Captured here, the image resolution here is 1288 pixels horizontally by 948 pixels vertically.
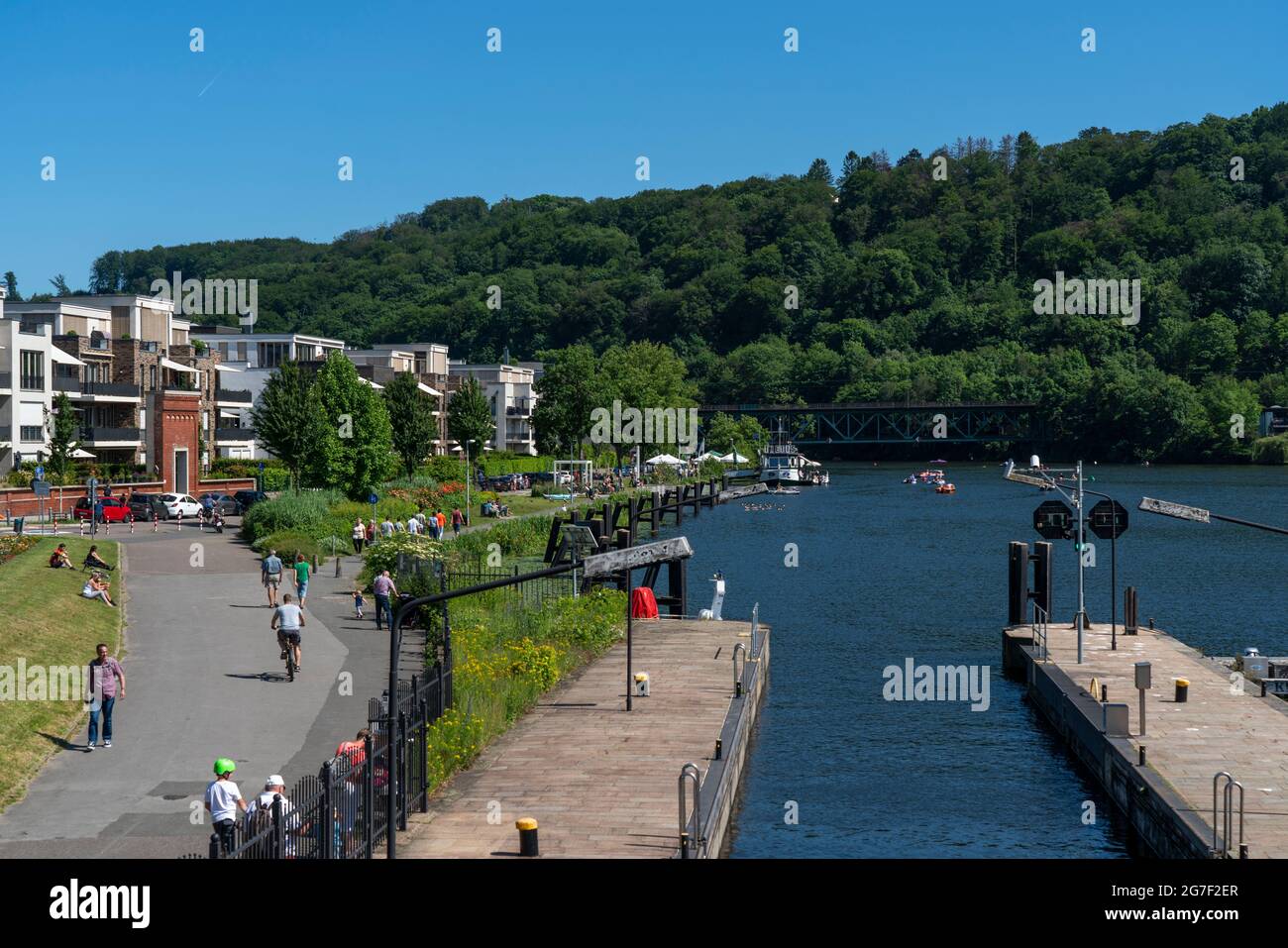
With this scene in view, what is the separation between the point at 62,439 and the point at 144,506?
23.2 ft

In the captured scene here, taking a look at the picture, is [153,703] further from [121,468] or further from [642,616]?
[121,468]

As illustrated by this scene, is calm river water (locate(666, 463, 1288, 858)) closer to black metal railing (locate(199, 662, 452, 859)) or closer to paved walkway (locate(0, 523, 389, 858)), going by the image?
black metal railing (locate(199, 662, 452, 859))

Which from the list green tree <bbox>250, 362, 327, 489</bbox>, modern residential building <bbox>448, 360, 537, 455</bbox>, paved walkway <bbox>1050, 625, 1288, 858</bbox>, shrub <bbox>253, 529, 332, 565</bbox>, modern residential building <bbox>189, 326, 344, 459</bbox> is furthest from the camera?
modern residential building <bbox>448, 360, 537, 455</bbox>

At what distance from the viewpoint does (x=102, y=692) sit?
26453 mm

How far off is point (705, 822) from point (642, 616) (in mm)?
23360

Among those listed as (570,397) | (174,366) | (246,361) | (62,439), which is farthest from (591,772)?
(246,361)

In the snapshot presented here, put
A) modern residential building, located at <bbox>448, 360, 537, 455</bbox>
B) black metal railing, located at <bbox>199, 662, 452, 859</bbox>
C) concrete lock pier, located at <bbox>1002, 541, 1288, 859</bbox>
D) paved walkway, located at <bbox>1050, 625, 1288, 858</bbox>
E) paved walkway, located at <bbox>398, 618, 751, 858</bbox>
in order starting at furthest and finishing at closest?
modern residential building, located at <bbox>448, 360, 537, 455</bbox>, paved walkway, located at <bbox>1050, 625, 1288, 858</bbox>, concrete lock pier, located at <bbox>1002, 541, 1288, 859</bbox>, paved walkway, located at <bbox>398, 618, 751, 858</bbox>, black metal railing, located at <bbox>199, 662, 452, 859</bbox>

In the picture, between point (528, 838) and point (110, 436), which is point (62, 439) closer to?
point (110, 436)

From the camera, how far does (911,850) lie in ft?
84.8

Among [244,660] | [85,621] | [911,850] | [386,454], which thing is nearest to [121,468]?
[386,454]

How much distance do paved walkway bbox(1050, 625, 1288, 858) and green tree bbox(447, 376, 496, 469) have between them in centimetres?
7912

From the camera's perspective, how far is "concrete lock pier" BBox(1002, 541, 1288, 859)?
2177cm

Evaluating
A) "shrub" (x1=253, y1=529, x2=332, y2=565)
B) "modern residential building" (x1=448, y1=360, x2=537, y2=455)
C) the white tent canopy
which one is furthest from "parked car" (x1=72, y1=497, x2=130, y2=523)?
"modern residential building" (x1=448, y1=360, x2=537, y2=455)
